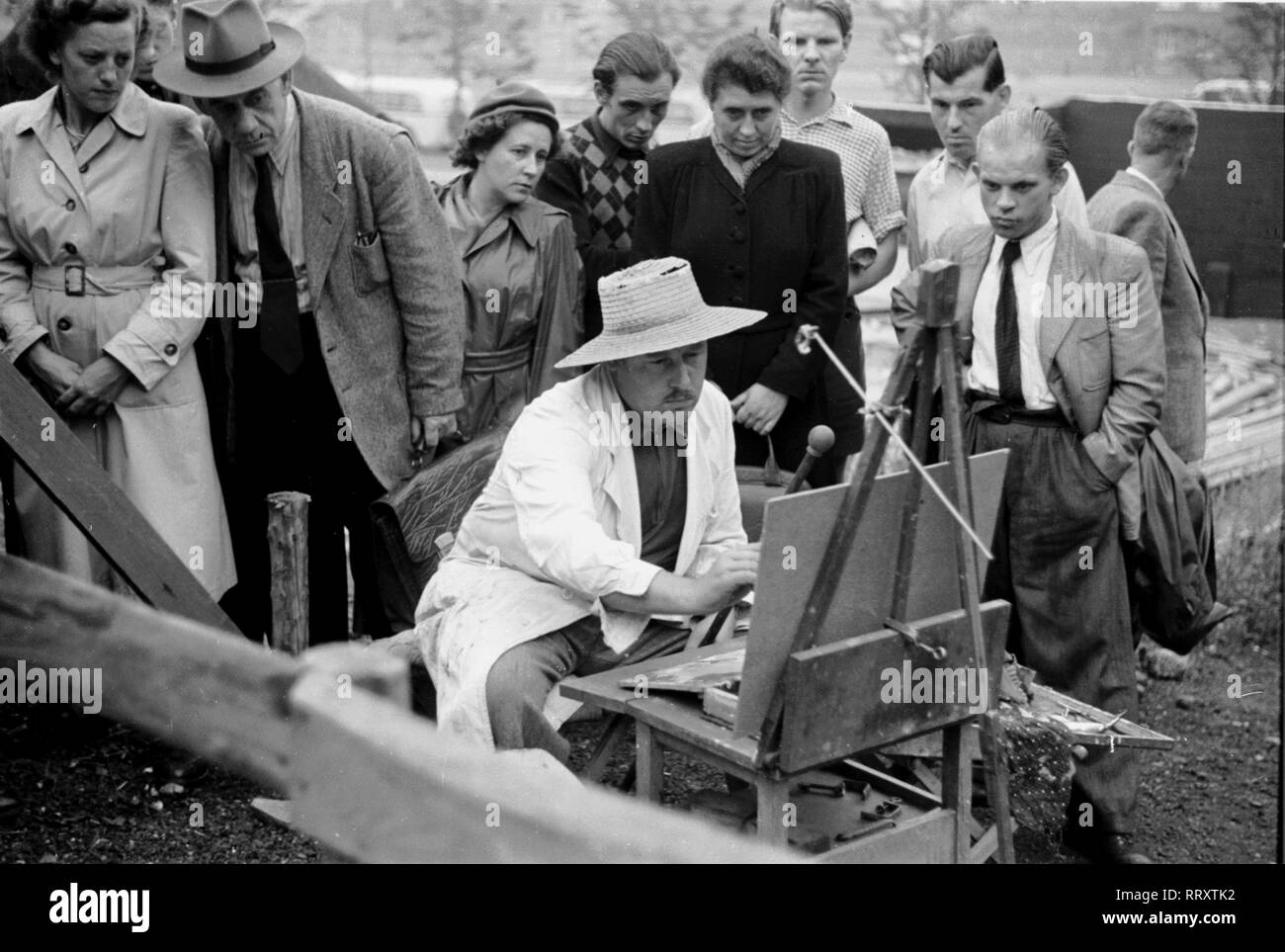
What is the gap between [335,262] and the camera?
177 inches

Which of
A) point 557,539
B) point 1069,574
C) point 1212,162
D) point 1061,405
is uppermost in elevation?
point 1212,162

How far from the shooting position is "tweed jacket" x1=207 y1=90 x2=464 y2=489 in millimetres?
4438

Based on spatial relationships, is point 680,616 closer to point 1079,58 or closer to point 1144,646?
point 1144,646

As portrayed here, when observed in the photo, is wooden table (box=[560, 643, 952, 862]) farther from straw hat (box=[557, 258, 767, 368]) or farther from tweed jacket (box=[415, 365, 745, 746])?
straw hat (box=[557, 258, 767, 368])

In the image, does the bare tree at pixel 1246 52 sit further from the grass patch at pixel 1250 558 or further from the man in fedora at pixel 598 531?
the man in fedora at pixel 598 531

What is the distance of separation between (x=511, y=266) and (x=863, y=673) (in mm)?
2066

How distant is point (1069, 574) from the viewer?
14.2ft

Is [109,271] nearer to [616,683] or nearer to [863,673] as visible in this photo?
[616,683]

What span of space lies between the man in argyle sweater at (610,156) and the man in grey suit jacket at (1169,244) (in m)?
1.42

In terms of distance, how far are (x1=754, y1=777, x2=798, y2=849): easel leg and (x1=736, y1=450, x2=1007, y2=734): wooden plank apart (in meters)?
0.12

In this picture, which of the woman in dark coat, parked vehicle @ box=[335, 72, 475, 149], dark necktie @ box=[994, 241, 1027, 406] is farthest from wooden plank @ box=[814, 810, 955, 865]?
parked vehicle @ box=[335, 72, 475, 149]

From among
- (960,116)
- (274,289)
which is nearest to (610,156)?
(960,116)

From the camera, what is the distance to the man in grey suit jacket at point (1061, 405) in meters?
4.17

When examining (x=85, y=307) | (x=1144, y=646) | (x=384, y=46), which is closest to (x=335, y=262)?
(x=85, y=307)
